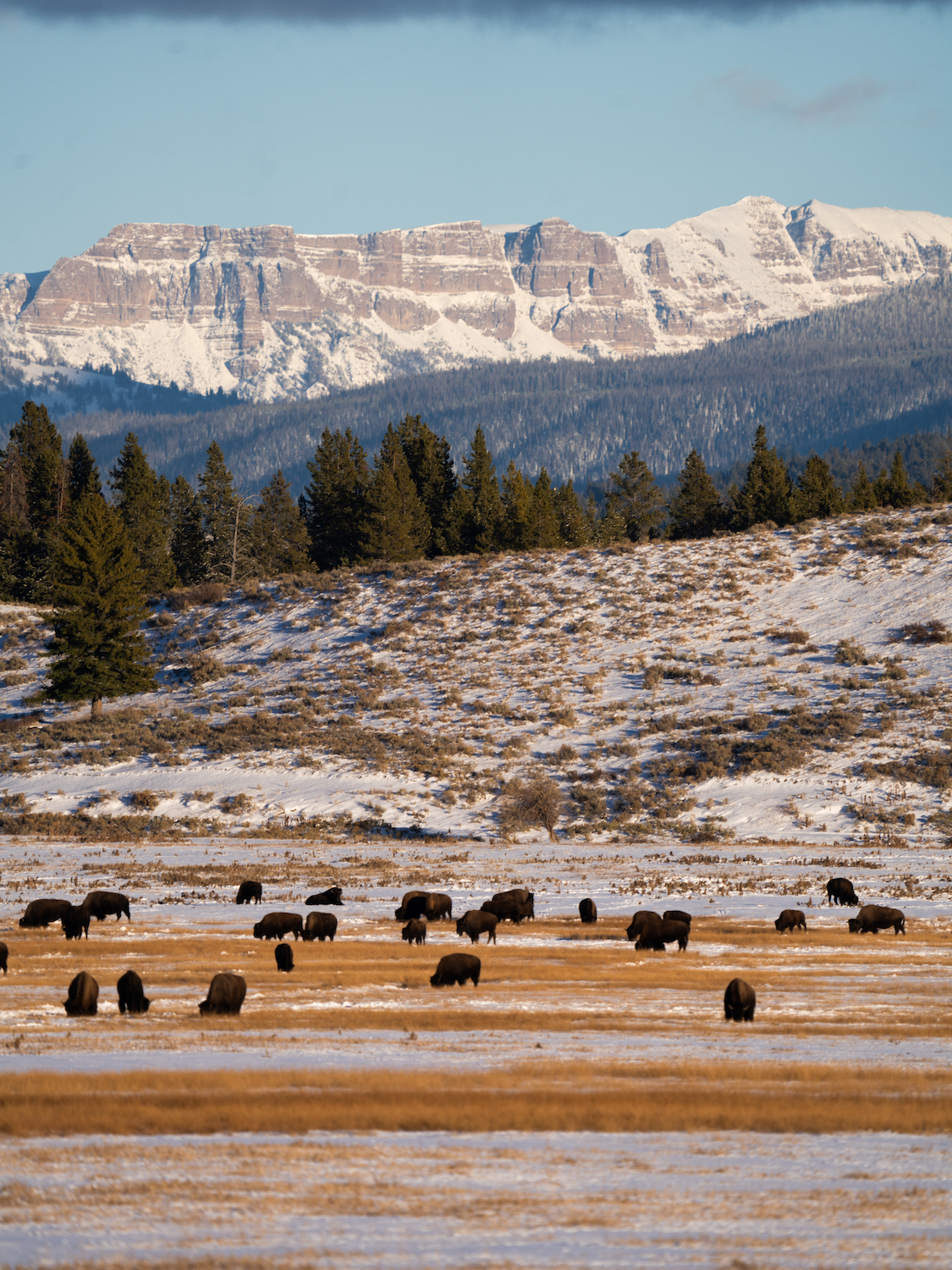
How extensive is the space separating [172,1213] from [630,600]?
6681 centimetres

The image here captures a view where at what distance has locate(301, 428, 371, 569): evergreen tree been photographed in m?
98.1

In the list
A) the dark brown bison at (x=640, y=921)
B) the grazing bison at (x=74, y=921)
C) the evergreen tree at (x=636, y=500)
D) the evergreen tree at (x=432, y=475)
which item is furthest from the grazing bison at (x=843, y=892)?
the evergreen tree at (x=636, y=500)

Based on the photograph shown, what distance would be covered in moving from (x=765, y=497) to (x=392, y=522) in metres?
30.5

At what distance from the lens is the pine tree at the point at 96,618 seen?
63.1 meters

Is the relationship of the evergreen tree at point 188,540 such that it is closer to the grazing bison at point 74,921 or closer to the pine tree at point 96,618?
the pine tree at point 96,618

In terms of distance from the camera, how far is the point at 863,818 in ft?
158

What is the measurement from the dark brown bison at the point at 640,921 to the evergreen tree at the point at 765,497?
7486 cm

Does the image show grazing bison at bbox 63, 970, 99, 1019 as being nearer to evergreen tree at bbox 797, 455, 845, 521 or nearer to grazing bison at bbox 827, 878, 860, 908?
grazing bison at bbox 827, 878, 860, 908

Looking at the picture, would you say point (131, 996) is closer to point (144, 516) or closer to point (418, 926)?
point (418, 926)

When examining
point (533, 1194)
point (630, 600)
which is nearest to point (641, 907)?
point (533, 1194)

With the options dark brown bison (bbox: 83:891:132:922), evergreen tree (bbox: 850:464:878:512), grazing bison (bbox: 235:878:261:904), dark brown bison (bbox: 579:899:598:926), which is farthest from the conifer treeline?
dark brown bison (bbox: 579:899:598:926)

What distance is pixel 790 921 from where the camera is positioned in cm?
2700

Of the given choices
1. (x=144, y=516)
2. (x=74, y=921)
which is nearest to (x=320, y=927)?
(x=74, y=921)

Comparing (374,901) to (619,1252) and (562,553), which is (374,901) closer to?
(619,1252)
